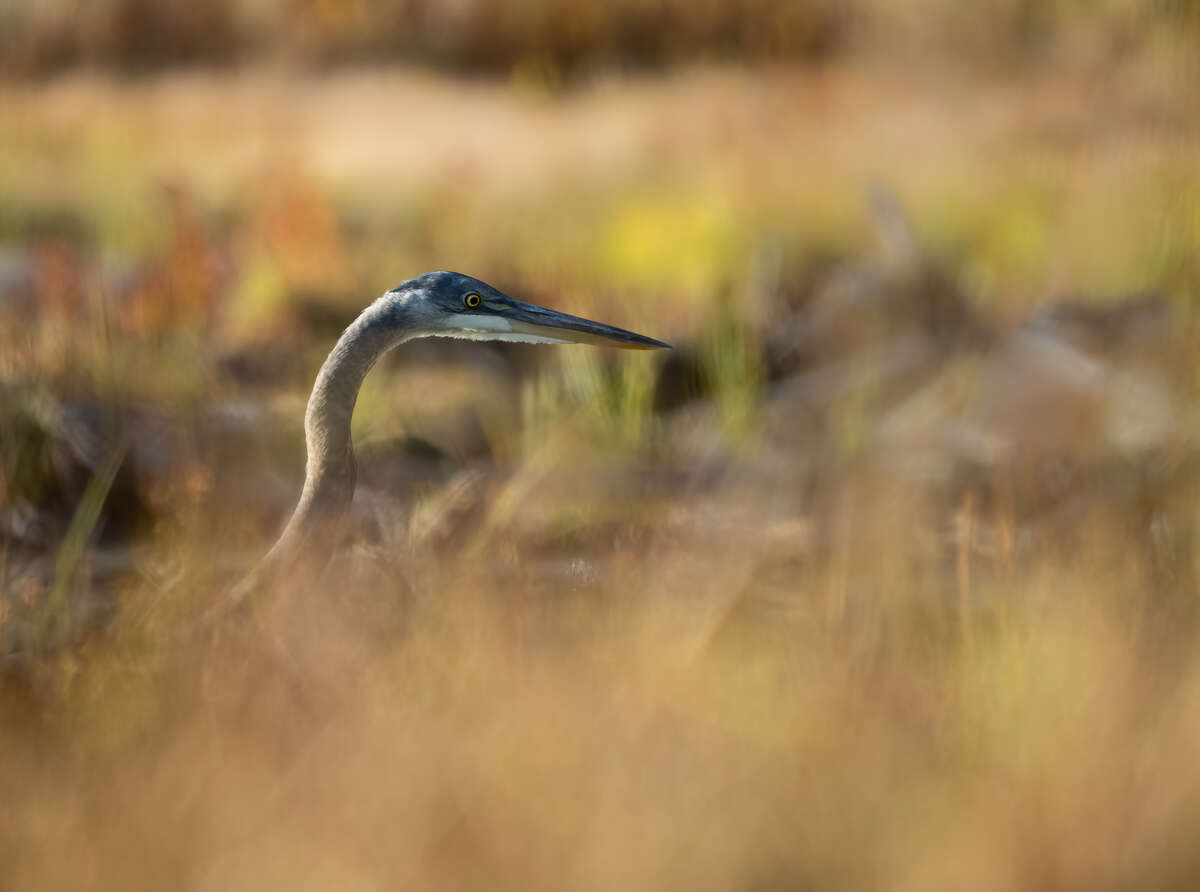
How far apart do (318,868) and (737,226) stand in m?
5.55

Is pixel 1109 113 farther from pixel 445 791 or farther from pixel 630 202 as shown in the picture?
pixel 445 791

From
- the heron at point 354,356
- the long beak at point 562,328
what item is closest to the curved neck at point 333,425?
the heron at point 354,356

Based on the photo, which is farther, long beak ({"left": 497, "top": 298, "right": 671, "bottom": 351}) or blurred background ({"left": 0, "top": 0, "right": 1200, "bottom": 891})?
long beak ({"left": 497, "top": 298, "right": 671, "bottom": 351})

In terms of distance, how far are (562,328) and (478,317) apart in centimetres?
17

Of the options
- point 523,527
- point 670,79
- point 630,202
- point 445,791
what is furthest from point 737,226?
point 445,791

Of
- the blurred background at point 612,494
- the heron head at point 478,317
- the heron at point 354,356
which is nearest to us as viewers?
the blurred background at point 612,494

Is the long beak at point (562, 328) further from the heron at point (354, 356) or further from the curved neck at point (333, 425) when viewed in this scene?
the curved neck at point (333, 425)

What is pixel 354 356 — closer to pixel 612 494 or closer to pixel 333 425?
pixel 333 425

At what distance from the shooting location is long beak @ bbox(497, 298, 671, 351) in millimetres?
2533

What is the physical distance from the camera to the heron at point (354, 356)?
7.71 feet

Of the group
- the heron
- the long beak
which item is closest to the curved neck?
the heron

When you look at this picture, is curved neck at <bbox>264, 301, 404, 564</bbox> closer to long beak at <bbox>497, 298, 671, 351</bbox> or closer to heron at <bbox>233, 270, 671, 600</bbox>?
heron at <bbox>233, 270, 671, 600</bbox>

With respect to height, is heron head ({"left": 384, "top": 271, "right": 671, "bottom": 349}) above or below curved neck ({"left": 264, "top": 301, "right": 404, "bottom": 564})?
above

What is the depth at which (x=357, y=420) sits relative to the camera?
4215 millimetres
